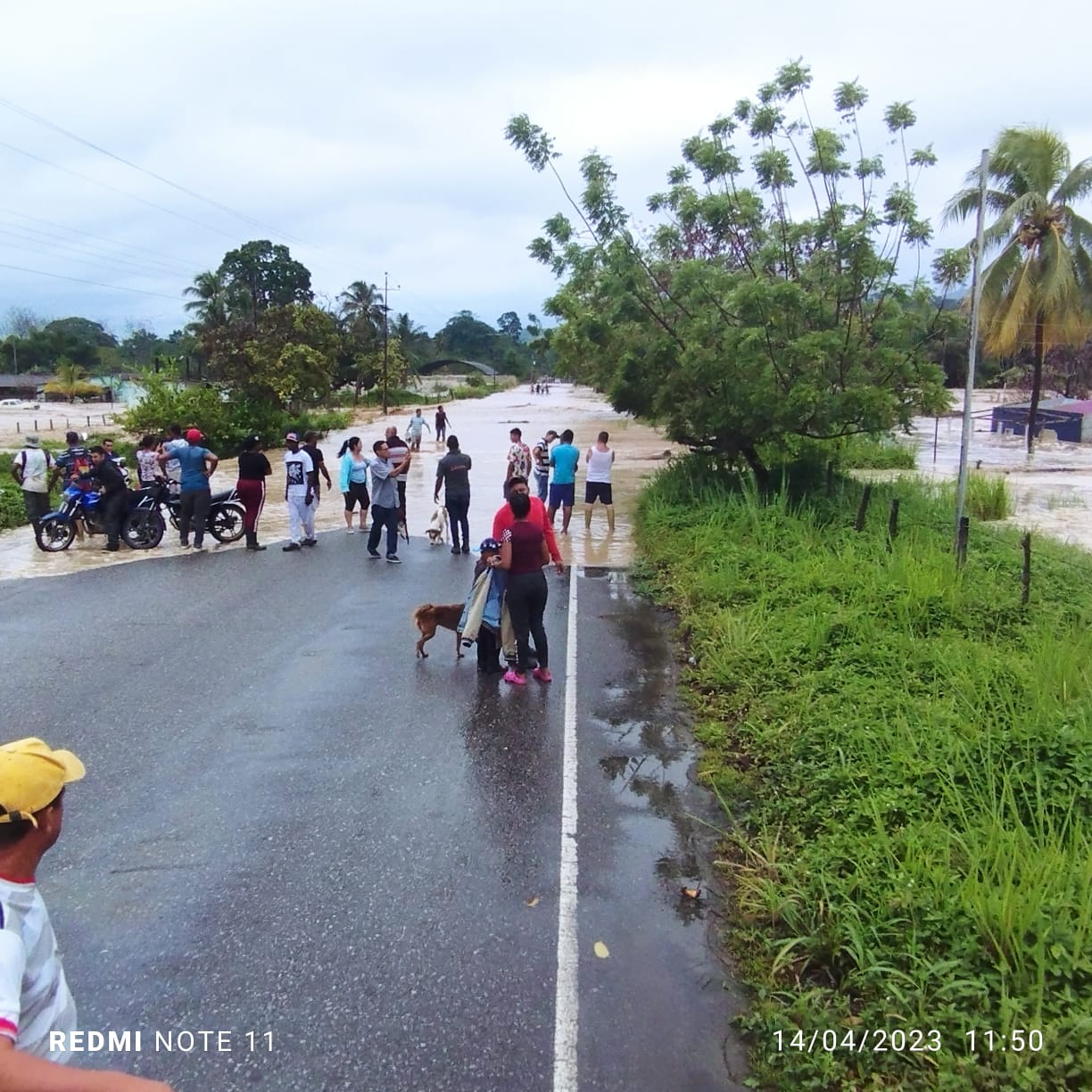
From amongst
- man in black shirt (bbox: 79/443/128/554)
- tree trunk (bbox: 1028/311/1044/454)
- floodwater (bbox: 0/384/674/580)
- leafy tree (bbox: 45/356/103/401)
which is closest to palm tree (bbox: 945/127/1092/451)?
tree trunk (bbox: 1028/311/1044/454)

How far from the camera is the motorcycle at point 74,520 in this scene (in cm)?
1292

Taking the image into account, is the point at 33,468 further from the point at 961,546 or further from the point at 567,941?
the point at 961,546

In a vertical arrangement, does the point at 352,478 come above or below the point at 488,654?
above

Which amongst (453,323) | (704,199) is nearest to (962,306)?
(704,199)

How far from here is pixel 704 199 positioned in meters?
13.0

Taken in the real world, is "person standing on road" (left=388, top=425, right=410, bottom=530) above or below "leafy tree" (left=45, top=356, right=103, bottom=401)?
below

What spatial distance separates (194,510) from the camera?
42.6 feet

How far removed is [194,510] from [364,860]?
31.3 feet

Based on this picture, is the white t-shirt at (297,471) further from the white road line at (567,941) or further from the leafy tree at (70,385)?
the leafy tree at (70,385)

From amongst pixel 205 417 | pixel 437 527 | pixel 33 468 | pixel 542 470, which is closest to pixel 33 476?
pixel 33 468

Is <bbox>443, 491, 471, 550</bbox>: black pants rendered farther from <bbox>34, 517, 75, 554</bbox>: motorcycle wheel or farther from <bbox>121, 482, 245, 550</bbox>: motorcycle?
<bbox>34, 517, 75, 554</bbox>: motorcycle wheel

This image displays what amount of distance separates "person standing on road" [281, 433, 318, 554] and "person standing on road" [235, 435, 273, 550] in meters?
0.36

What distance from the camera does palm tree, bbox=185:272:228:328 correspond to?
52.2m

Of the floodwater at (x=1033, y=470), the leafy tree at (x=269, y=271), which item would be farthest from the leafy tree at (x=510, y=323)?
the floodwater at (x=1033, y=470)
